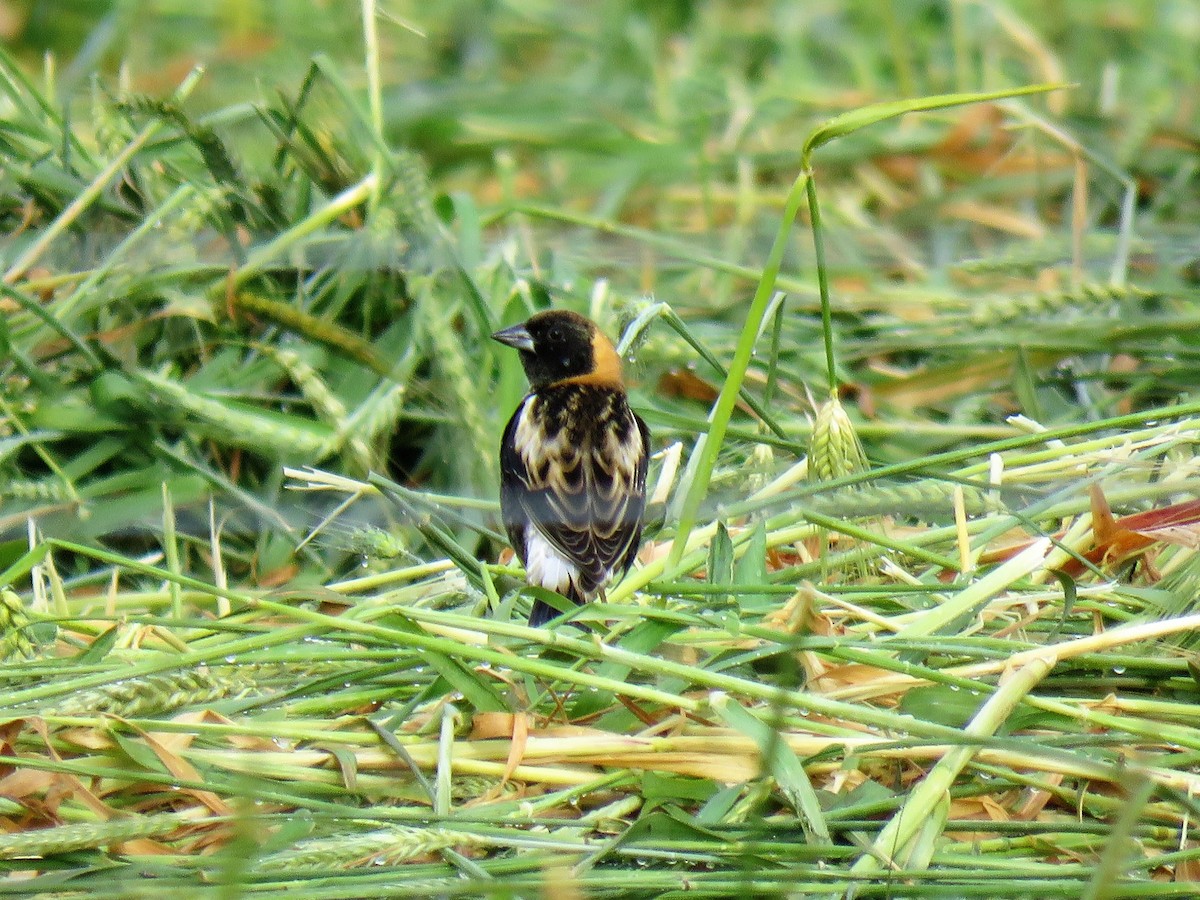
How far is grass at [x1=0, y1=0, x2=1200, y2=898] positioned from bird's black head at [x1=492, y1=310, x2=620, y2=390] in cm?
A: 11

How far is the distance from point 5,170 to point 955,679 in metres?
2.34

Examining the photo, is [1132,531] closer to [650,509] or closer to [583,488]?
[650,509]

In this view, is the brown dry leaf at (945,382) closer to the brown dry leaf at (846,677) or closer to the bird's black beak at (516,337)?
the bird's black beak at (516,337)

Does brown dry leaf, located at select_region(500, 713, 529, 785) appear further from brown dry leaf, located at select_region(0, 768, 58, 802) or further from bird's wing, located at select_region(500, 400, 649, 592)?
bird's wing, located at select_region(500, 400, 649, 592)

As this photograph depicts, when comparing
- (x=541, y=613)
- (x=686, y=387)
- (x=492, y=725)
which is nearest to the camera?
(x=492, y=725)

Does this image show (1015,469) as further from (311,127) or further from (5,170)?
(5,170)

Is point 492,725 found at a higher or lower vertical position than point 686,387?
lower

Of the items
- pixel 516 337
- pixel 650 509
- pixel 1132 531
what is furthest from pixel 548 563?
pixel 1132 531

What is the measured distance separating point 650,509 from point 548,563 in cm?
21

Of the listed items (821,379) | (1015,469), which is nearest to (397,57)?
(821,379)

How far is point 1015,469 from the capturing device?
2.55 meters

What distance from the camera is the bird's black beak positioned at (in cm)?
313

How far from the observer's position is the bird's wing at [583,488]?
2787mm

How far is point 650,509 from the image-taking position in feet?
9.11
